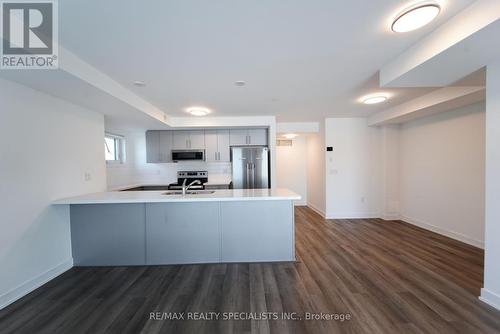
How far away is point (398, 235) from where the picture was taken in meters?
3.84

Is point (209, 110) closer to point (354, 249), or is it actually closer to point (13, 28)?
point (13, 28)

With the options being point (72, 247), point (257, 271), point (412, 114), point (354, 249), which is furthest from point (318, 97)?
point (72, 247)

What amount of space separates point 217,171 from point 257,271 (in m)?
3.08

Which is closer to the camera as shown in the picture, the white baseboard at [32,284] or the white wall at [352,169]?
the white baseboard at [32,284]

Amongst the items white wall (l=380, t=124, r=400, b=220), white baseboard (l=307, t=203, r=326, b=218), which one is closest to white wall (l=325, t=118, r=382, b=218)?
white wall (l=380, t=124, r=400, b=220)

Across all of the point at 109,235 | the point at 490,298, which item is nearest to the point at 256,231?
the point at 109,235

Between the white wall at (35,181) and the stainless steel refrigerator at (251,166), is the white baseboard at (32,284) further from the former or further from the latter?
the stainless steel refrigerator at (251,166)

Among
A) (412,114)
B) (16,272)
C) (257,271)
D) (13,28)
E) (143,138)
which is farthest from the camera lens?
(143,138)

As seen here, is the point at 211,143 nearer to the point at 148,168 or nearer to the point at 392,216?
the point at 148,168

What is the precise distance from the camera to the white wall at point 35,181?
6.82ft

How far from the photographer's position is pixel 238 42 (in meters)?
1.84

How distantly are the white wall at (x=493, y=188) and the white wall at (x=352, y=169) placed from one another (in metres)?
3.09

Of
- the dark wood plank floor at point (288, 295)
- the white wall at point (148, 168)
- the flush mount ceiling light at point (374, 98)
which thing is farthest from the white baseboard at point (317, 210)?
the flush mount ceiling light at point (374, 98)

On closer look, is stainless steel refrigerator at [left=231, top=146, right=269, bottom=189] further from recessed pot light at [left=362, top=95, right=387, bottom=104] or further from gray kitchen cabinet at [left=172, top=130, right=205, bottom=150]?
recessed pot light at [left=362, top=95, right=387, bottom=104]
